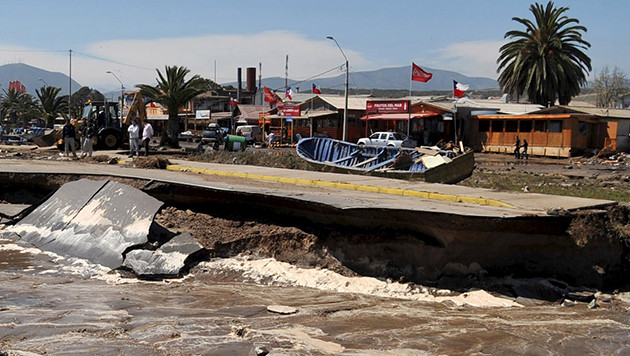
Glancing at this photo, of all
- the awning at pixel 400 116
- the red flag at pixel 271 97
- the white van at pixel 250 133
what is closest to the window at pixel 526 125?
the awning at pixel 400 116

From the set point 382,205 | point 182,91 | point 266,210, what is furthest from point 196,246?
point 182,91

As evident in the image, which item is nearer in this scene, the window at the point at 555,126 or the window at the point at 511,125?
the window at the point at 555,126

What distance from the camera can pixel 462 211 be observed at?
952cm

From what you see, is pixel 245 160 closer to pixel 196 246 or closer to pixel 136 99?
pixel 136 99

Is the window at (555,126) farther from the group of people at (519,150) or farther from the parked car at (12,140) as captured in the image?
A: the parked car at (12,140)

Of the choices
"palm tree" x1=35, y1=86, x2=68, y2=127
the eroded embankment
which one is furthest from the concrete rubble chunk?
"palm tree" x1=35, y1=86, x2=68, y2=127

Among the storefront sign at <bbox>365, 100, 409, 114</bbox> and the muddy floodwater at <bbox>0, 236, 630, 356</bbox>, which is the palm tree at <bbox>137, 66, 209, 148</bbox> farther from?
the muddy floodwater at <bbox>0, 236, 630, 356</bbox>

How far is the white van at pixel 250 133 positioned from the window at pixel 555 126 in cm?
2575

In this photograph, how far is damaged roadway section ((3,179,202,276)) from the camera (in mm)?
10648

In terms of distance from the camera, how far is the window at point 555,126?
4202 cm

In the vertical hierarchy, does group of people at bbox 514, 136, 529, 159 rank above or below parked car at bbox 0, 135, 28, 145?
above

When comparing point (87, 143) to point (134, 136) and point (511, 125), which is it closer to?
point (134, 136)

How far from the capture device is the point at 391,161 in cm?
2164

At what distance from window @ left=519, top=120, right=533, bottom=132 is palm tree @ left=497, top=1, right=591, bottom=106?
Result: 34.2 ft
